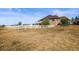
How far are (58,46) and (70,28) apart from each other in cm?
28

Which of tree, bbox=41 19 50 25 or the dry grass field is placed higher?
tree, bbox=41 19 50 25

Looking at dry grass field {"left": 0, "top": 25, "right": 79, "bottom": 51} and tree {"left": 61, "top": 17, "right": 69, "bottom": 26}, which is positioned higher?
tree {"left": 61, "top": 17, "right": 69, "bottom": 26}

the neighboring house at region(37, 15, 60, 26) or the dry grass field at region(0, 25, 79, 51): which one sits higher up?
the neighboring house at region(37, 15, 60, 26)

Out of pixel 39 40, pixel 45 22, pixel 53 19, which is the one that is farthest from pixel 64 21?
pixel 39 40

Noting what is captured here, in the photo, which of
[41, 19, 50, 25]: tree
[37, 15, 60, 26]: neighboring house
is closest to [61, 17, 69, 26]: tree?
[37, 15, 60, 26]: neighboring house

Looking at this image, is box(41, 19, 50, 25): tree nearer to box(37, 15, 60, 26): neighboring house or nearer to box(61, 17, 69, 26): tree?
box(37, 15, 60, 26): neighboring house

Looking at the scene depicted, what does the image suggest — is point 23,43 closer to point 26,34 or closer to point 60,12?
point 26,34

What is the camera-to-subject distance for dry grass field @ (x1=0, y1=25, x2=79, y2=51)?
5.64 ft

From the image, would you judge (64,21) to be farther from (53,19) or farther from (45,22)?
(45,22)

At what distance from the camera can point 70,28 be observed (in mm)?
1745

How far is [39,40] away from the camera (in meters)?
1.73

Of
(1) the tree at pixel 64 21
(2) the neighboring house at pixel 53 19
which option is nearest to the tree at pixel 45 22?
(2) the neighboring house at pixel 53 19
